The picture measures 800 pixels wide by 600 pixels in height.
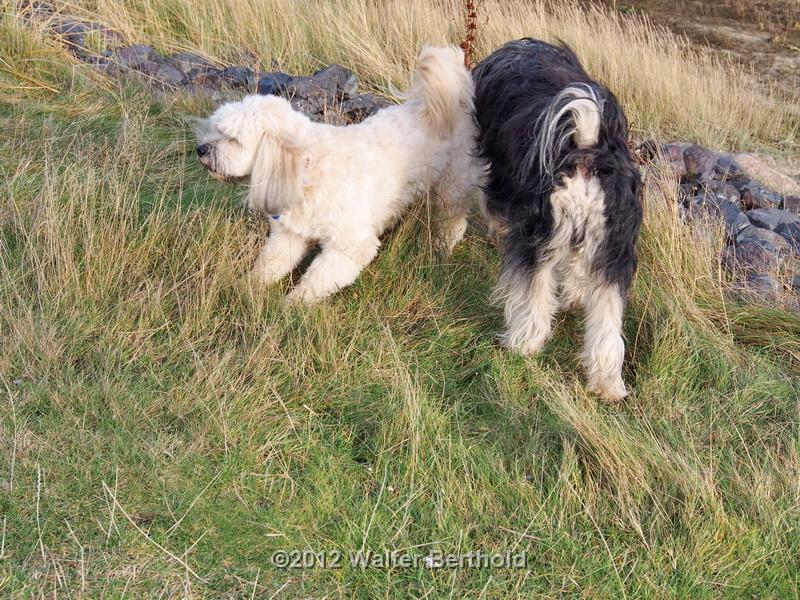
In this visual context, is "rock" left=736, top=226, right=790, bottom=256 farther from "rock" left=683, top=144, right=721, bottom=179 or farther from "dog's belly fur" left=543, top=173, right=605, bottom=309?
"dog's belly fur" left=543, top=173, right=605, bottom=309

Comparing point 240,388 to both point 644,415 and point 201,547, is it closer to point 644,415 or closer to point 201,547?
point 201,547

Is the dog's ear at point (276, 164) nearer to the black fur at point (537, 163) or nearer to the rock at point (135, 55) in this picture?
the black fur at point (537, 163)

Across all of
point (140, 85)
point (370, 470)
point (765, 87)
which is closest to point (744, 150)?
point (765, 87)

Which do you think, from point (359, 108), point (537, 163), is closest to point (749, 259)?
point (537, 163)

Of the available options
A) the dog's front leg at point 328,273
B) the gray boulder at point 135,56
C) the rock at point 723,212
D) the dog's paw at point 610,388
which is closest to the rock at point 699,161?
the rock at point 723,212

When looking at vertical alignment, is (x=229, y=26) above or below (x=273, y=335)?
above

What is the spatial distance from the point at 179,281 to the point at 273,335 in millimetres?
663

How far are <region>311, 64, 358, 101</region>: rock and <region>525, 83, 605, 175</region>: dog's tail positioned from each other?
10.1 feet

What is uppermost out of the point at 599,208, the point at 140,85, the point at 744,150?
the point at 599,208

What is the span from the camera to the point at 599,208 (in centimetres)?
323

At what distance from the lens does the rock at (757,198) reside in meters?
5.59

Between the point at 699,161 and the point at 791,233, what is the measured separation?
3.49 feet

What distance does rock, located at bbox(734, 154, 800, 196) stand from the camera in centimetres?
617

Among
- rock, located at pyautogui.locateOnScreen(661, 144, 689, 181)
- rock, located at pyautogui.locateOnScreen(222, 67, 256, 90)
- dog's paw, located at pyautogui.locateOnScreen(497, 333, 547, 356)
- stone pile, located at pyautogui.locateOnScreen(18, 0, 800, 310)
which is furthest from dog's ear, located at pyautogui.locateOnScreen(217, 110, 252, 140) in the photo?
rock, located at pyautogui.locateOnScreen(661, 144, 689, 181)
